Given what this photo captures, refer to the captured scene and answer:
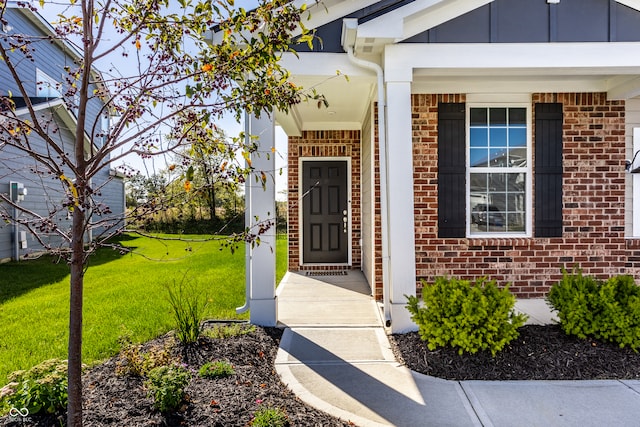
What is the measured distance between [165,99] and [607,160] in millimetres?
5422

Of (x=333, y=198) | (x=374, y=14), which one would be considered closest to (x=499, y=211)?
(x=374, y=14)

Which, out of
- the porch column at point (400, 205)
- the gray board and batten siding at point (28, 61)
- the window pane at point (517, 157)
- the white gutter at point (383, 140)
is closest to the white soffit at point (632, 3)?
the window pane at point (517, 157)

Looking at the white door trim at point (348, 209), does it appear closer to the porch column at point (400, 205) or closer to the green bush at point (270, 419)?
the porch column at point (400, 205)

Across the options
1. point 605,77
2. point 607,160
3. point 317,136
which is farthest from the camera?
point 317,136

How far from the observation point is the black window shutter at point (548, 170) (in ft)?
17.0

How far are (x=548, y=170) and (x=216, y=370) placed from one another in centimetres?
452

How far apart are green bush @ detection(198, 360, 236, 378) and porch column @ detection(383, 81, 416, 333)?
1.72 meters

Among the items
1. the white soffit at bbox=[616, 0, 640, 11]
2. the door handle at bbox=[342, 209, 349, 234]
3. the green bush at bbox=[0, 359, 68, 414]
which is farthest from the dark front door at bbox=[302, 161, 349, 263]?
the green bush at bbox=[0, 359, 68, 414]

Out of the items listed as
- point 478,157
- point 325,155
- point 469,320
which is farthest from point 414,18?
point 325,155

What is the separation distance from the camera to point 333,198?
26.3ft

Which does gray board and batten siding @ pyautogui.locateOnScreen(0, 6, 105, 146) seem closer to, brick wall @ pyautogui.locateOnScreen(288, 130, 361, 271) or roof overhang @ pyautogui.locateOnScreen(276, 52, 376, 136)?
brick wall @ pyautogui.locateOnScreen(288, 130, 361, 271)

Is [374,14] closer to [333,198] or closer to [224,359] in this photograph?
[224,359]

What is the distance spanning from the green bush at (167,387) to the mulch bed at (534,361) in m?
1.84

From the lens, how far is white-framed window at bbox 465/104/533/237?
5.24 meters
